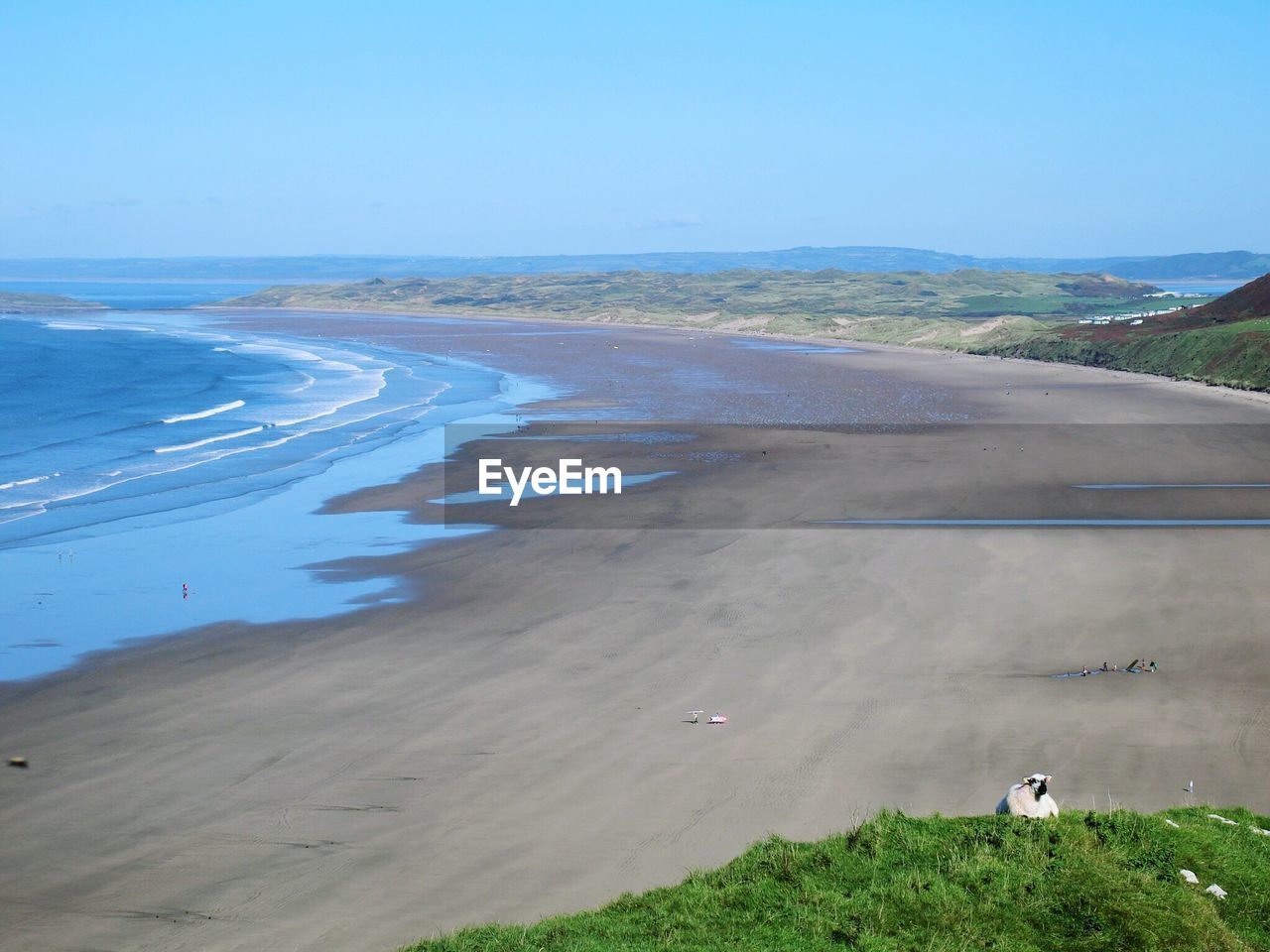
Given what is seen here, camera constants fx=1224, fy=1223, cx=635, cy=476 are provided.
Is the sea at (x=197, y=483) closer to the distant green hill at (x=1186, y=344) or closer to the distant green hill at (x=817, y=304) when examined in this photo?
the distant green hill at (x=1186, y=344)

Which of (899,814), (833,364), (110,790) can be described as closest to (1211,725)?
(899,814)

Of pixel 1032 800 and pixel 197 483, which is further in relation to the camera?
pixel 197 483

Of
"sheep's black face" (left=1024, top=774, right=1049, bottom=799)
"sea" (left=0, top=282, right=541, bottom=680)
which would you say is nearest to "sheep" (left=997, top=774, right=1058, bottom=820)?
"sheep's black face" (left=1024, top=774, right=1049, bottom=799)

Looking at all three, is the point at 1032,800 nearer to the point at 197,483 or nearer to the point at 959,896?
the point at 959,896

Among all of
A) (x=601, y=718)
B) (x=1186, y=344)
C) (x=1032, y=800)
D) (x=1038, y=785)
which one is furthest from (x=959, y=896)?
(x=1186, y=344)

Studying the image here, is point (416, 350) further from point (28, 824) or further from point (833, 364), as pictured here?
point (28, 824)
